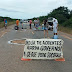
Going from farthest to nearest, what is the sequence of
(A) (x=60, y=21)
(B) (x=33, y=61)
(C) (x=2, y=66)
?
(A) (x=60, y=21) < (B) (x=33, y=61) < (C) (x=2, y=66)

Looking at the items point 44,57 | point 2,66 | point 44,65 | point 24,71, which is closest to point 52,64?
point 44,65

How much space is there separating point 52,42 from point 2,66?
90.8 inches

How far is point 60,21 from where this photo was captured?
53.1 meters

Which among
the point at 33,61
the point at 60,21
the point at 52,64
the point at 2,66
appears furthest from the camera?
the point at 60,21

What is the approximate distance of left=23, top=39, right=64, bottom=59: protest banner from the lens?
6.37 metres

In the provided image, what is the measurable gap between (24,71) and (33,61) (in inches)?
48.0

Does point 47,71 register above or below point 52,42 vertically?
below

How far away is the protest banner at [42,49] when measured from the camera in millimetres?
6367

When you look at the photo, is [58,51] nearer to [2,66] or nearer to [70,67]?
[70,67]

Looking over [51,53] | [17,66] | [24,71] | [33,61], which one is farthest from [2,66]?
[51,53]

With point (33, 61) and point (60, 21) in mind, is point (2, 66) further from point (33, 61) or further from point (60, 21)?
point (60, 21)

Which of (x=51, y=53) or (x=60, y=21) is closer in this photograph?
(x=51, y=53)

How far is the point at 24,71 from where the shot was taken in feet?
16.0

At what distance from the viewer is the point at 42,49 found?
642 centimetres
